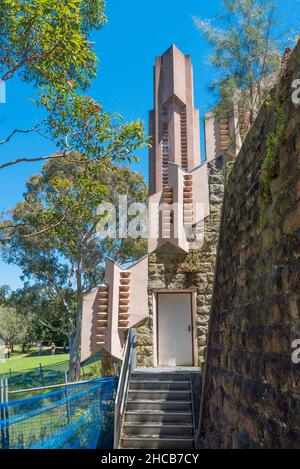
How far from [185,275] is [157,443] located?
4666 mm

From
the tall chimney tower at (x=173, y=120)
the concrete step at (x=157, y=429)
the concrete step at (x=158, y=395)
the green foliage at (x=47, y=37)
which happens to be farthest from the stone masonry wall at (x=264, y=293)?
the tall chimney tower at (x=173, y=120)

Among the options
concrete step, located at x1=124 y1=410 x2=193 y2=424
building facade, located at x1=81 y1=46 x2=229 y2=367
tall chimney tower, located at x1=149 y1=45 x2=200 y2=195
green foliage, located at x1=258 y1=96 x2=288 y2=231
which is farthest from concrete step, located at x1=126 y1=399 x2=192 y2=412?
tall chimney tower, located at x1=149 y1=45 x2=200 y2=195

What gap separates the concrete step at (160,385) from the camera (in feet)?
24.3

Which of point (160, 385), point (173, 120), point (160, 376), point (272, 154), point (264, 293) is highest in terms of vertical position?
point (173, 120)

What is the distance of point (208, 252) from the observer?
10.2m

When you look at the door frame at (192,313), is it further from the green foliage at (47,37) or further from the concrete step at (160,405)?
the green foliage at (47,37)

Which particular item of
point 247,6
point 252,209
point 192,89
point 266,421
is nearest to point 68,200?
point 252,209

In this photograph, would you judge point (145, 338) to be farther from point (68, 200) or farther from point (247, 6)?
point (247, 6)

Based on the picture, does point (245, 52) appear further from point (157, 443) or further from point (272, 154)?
point (157, 443)

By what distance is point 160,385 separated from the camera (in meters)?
7.46

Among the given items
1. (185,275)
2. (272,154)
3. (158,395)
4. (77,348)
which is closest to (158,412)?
(158,395)

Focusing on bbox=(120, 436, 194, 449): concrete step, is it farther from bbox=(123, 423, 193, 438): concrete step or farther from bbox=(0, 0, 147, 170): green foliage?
bbox=(0, 0, 147, 170): green foliage

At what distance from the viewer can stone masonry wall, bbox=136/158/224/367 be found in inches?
381
